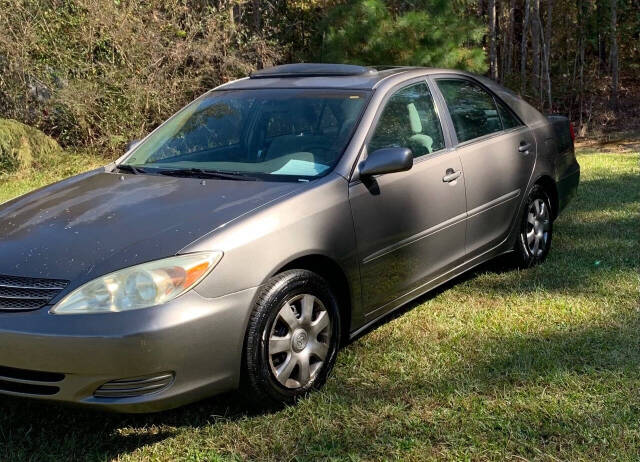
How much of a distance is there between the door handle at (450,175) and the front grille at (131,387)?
6.97ft

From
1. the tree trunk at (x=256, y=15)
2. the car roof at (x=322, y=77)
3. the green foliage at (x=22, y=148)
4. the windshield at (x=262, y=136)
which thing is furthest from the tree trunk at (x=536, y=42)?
the windshield at (x=262, y=136)

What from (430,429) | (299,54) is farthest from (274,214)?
(299,54)

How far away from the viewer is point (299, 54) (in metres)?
15.4

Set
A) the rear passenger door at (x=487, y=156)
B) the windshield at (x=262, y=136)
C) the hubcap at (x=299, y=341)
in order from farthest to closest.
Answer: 1. the rear passenger door at (x=487, y=156)
2. the windshield at (x=262, y=136)
3. the hubcap at (x=299, y=341)

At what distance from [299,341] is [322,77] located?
1823 millimetres

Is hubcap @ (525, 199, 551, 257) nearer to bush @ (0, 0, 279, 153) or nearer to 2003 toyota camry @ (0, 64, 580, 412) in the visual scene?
2003 toyota camry @ (0, 64, 580, 412)

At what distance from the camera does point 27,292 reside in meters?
2.80

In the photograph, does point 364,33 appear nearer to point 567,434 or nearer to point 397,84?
point 397,84

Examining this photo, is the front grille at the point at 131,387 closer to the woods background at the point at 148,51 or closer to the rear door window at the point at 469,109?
the rear door window at the point at 469,109

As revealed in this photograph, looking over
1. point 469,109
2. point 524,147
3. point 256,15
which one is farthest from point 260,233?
point 256,15

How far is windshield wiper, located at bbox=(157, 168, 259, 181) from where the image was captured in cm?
363

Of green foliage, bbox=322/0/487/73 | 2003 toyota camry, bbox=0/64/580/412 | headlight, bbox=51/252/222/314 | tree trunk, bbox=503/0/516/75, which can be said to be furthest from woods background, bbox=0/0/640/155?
headlight, bbox=51/252/222/314

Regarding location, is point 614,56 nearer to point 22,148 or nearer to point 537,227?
point 22,148

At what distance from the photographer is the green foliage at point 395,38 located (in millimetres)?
12195
